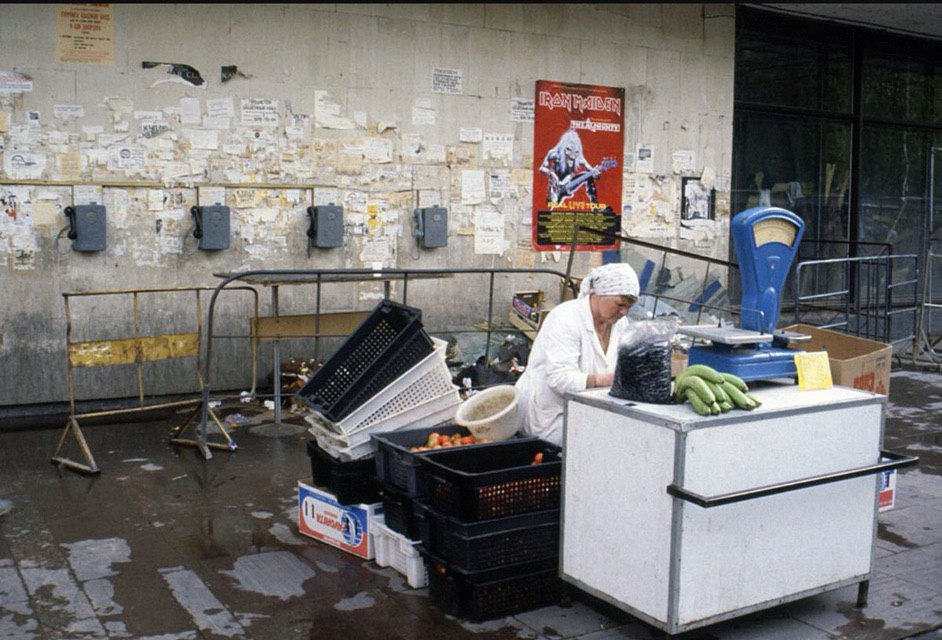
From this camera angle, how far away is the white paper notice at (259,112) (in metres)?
9.62

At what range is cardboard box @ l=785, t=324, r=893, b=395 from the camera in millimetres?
6871

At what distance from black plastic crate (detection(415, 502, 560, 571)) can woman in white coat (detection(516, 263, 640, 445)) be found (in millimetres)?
714

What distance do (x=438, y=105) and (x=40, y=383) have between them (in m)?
4.90

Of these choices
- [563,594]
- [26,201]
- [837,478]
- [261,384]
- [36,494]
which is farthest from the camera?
[261,384]

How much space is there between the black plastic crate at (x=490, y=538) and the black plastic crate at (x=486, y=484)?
0.04 metres

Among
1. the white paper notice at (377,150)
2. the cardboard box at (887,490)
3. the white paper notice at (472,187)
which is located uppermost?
the white paper notice at (377,150)

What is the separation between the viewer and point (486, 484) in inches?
185

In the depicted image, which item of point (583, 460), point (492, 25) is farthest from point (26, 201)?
point (583, 460)

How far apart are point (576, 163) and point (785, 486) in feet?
25.5

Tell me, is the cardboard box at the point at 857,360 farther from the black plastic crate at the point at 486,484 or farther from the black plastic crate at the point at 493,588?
the black plastic crate at the point at 493,588

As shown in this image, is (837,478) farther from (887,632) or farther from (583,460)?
(583,460)

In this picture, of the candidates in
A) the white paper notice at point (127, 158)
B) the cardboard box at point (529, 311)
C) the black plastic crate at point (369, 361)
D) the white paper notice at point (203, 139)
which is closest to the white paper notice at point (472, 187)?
the cardboard box at point (529, 311)

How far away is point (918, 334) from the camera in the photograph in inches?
512

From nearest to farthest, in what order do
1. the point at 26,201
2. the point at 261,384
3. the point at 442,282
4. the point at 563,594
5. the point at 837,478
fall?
1. the point at 837,478
2. the point at 563,594
3. the point at 26,201
4. the point at 261,384
5. the point at 442,282
